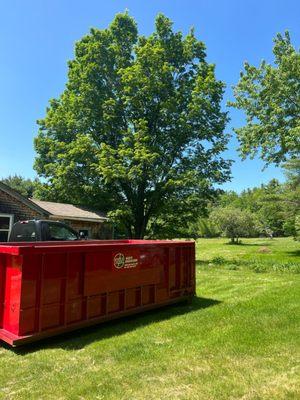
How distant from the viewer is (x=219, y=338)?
645 centimetres

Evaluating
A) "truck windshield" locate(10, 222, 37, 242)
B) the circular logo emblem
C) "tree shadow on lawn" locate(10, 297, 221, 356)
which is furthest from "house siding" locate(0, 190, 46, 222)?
the circular logo emblem

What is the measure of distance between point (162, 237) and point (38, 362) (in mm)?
21904

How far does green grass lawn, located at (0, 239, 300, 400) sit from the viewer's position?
14.8 feet

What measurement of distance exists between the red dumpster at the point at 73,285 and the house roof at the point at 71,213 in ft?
41.5

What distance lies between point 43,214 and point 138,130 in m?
10.2

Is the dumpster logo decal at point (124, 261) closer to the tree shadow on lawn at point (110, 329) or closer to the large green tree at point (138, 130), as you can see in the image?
the tree shadow on lawn at point (110, 329)

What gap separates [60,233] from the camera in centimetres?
1191

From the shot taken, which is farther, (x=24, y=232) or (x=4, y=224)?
(x=4, y=224)

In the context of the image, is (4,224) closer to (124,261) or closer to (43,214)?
(43,214)

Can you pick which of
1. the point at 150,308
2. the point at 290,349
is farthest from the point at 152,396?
the point at 150,308

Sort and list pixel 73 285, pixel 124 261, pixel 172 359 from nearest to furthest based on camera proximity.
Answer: pixel 172 359
pixel 73 285
pixel 124 261

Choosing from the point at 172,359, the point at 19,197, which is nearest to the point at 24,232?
the point at 172,359

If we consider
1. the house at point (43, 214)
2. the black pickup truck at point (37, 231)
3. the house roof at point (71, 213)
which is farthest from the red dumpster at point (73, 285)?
the house roof at point (71, 213)

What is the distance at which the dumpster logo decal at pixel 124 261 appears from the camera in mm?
7593
